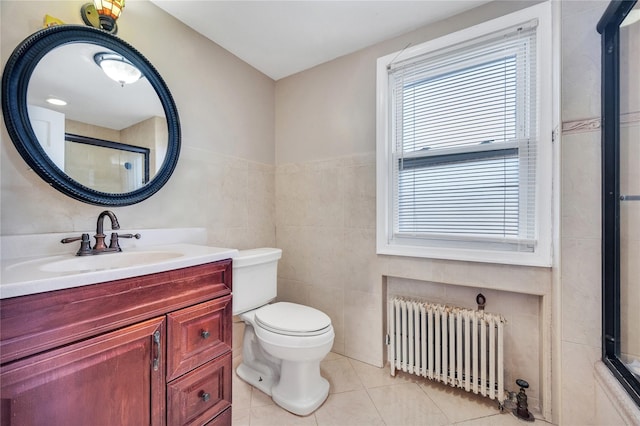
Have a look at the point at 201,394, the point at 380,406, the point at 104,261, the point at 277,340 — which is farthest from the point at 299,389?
the point at 104,261

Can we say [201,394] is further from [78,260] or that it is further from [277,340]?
[78,260]

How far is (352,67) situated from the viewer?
6.31 feet

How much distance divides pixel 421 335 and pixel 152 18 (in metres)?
2.40

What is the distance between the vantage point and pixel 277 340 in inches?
54.9

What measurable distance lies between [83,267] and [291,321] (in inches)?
38.1

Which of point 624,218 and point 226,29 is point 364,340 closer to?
point 624,218

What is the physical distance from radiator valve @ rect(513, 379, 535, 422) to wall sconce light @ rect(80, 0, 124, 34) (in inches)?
105

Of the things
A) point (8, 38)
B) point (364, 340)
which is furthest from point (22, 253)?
point (364, 340)

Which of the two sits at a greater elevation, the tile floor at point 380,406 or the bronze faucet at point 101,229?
the bronze faucet at point 101,229

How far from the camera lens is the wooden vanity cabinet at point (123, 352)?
0.66 m

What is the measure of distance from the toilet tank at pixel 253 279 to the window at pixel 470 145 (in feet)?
2.45

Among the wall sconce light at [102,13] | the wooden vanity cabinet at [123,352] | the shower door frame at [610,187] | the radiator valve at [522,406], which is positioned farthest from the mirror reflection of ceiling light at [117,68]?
the radiator valve at [522,406]

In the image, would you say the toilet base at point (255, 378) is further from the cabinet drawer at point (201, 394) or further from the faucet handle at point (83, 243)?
the faucet handle at point (83, 243)

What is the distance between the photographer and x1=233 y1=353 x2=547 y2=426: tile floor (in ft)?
4.45
